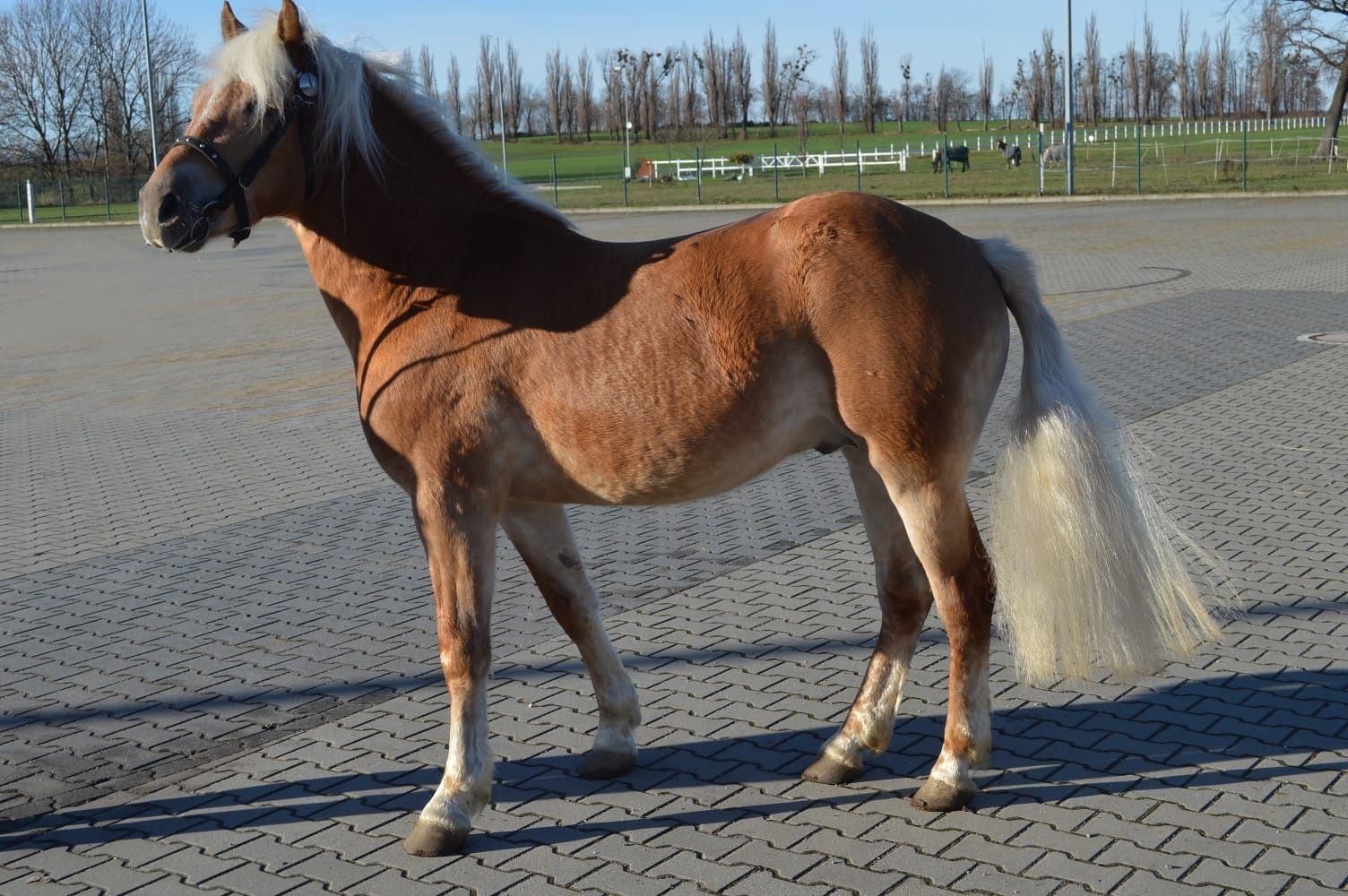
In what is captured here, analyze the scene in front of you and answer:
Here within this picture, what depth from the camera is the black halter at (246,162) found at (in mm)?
3848

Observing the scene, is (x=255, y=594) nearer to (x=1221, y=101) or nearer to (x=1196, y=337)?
(x=1196, y=337)

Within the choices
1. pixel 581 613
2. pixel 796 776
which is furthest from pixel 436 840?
pixel 796 776

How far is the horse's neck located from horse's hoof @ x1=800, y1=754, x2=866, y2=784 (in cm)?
187

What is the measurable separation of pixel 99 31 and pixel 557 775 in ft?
258

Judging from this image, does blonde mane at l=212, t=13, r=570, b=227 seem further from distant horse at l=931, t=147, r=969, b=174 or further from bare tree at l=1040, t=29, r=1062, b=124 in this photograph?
bare tree at l=1040, t=29, r=1062, b=124

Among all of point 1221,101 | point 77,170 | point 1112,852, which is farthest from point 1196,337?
point 1221,101

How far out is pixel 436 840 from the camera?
3865 mm

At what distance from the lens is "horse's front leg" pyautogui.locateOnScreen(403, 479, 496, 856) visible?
394cm

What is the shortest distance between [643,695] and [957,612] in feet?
5.06

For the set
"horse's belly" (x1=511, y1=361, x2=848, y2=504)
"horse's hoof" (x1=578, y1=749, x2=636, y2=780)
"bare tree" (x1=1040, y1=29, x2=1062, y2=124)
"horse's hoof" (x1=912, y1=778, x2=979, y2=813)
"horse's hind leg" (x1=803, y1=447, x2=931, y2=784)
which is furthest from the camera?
"bare tree" (x1=1040, y1=29, x2=1062, y2=124)

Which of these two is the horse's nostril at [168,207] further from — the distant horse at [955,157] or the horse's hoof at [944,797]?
the distant horse at [955,157]

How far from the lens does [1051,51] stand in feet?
318

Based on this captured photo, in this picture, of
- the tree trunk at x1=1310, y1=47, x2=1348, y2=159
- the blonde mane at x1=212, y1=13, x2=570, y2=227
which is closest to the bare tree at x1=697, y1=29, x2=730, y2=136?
the tree trunk at x1=1310, y1=47, x2=1348, y2=159

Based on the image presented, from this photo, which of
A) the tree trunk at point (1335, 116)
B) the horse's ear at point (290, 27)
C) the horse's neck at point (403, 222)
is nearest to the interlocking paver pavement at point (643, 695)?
the horse's neck at point (403, 222)
